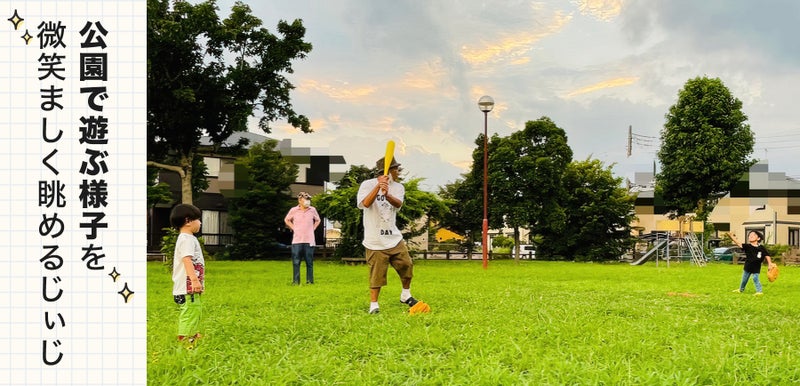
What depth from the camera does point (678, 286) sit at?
1338cm

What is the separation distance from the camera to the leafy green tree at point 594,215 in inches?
1282

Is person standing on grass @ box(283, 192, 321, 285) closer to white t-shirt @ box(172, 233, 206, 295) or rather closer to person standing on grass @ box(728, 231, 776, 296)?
white t-shirt @ box(172, 233, 206, 295)

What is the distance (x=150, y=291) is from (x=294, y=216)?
2.99 metres

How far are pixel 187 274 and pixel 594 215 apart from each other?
2954cm

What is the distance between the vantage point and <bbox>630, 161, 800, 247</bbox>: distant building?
30.7 m

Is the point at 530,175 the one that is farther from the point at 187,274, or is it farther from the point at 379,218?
the point at 187,274

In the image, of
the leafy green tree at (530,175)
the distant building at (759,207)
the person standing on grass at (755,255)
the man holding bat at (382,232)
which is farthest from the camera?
the distant building at (759,207)

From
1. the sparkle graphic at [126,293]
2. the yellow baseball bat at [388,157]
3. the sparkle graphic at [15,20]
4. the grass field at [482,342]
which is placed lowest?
the grass field at [482,342]

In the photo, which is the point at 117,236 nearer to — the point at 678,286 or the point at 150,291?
the point at 150,291

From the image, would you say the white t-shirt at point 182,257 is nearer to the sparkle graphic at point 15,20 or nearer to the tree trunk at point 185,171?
the sparkle graphic at point 15,20

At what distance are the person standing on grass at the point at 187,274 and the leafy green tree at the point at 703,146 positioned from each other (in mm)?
A: 27996

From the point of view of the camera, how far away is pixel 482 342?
5.59 m

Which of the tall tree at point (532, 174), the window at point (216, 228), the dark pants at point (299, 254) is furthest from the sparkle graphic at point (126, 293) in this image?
the window at point (216, 228)

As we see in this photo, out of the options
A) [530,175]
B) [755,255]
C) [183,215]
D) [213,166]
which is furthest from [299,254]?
[213,166]
